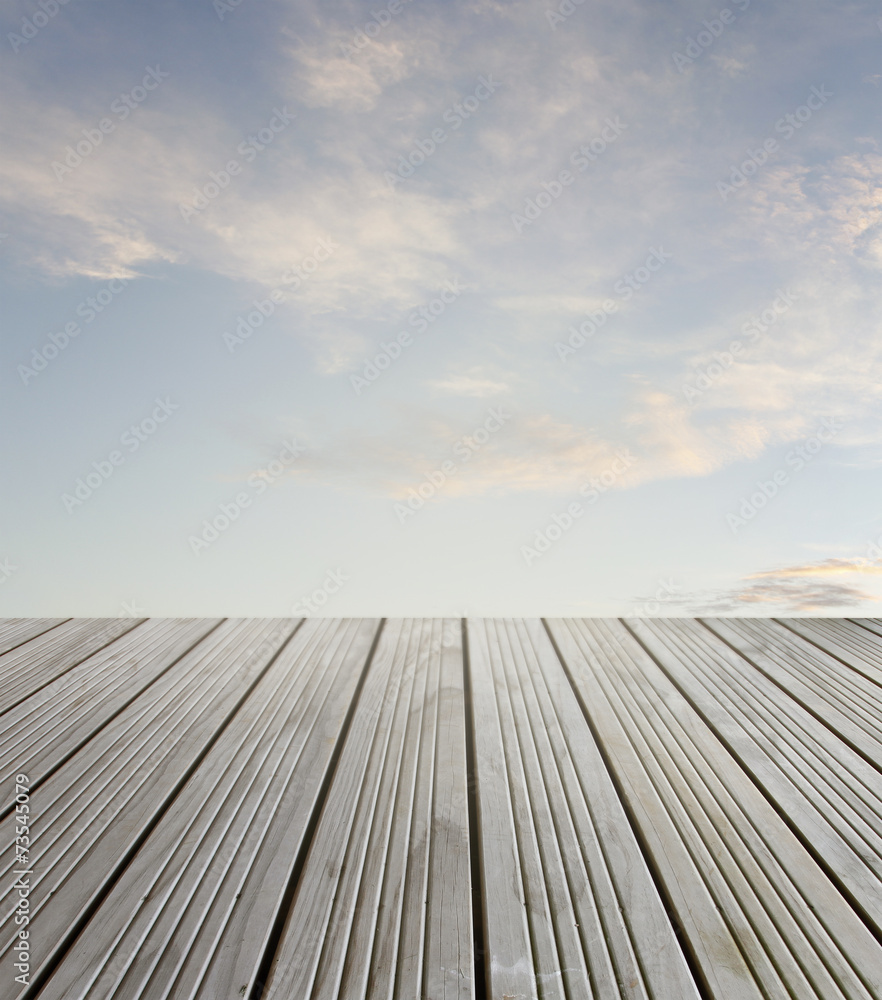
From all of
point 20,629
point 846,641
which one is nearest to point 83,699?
point 20,629

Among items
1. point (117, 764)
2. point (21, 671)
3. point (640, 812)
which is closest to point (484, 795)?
point (640, 812)

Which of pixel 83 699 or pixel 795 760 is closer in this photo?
pixel 795 760

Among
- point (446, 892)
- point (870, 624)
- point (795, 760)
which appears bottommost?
point (446, 892)

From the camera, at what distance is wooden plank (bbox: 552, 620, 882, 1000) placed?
2.10 ft

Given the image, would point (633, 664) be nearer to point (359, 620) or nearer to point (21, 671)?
point (359, 620)

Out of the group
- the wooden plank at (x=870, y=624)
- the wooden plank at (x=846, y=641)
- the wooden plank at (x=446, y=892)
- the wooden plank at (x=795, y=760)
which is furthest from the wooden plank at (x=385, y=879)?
the wooden plank at (x=870, y=624)

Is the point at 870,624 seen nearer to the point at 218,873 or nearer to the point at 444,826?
the point at 444,826

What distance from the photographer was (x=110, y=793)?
92 centimetres

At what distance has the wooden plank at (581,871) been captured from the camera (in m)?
0.62

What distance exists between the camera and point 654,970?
63cm

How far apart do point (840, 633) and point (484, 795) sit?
134 cm

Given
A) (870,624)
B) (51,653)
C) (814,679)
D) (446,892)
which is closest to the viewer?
(446,892)

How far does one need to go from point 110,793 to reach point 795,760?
3.76ft

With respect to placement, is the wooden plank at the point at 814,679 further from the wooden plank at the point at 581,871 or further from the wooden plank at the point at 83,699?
the wooden plank at the point at 83,699
